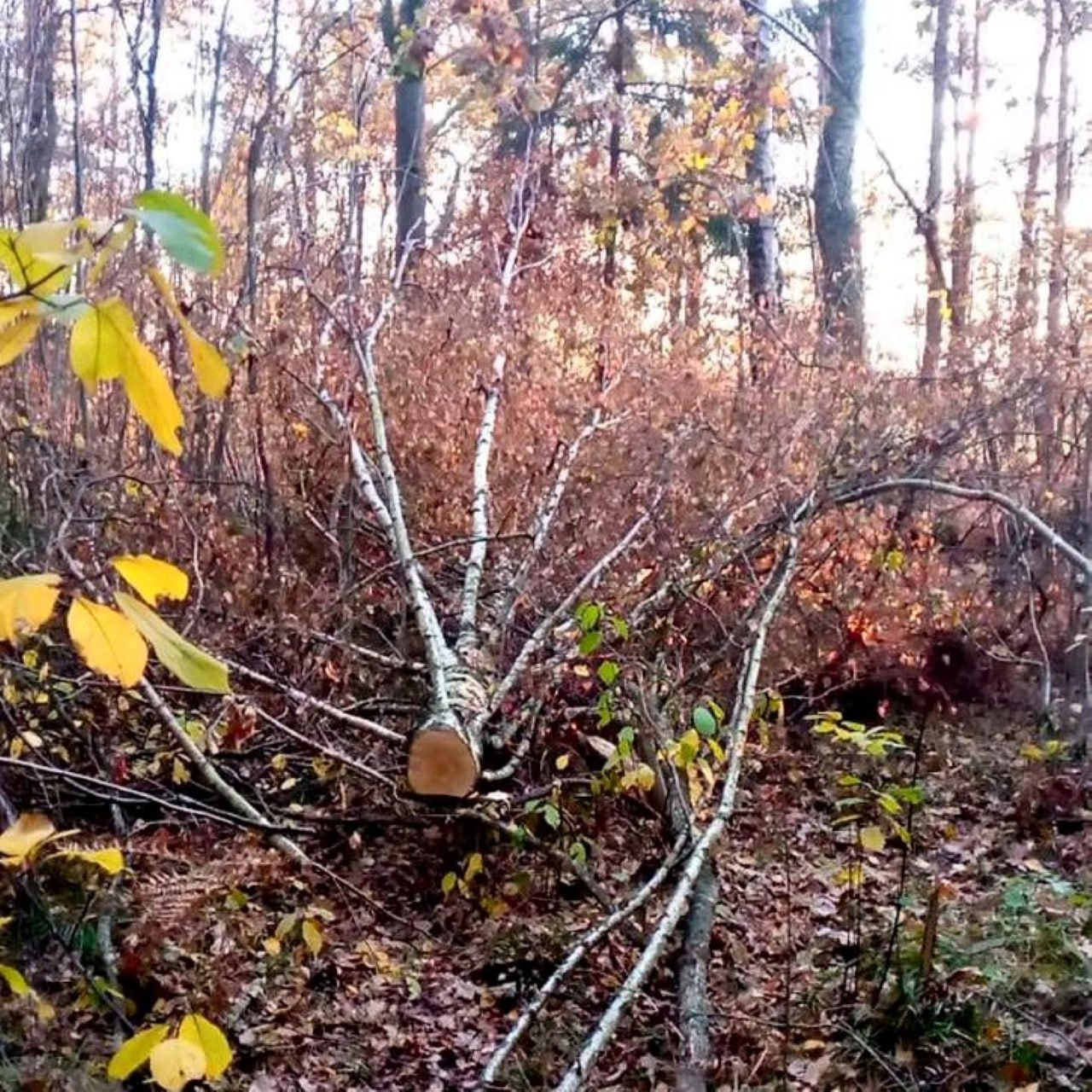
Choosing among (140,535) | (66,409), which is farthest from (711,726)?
(66,409)

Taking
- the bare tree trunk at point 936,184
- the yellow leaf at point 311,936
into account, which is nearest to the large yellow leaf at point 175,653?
the yellow leaf at point 311,936

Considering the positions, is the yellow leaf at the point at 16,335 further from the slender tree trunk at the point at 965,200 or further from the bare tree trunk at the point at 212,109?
the slender tree trunk at the point at 965,200

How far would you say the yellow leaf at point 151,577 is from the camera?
0.90m

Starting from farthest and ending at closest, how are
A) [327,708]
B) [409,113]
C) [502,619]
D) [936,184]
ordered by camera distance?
[936,184] → [409,113] → [502,619] → [327,708]

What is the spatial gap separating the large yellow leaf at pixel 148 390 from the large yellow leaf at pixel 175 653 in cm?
13

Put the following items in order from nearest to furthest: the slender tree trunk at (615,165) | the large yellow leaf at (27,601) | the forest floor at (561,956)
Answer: the large yellow leaf at (27,601) → the forest floor at (561,956) → the slender tree trunk at (615,165)

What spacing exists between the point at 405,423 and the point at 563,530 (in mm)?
1331

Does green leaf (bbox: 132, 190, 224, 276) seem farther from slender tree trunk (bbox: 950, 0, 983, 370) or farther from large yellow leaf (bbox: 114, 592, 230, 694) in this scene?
slender tree trunk (bbox: 950, 0, 983, 370)

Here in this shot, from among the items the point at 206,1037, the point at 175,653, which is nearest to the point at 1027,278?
the point at 206,1037

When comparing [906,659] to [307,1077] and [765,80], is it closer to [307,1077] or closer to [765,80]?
[765,80]

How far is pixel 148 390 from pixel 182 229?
0.43ft

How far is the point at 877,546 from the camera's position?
6574 millimetres

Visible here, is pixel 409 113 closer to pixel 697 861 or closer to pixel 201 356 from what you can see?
pixel 697 861

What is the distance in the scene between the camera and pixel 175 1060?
4.54 feet
